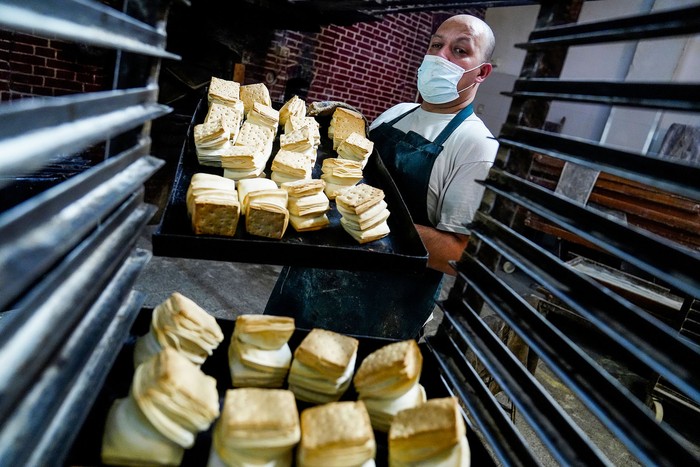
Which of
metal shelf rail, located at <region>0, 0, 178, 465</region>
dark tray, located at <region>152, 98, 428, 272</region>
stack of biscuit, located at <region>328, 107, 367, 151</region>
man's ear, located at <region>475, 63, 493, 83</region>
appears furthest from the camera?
man's ear, located at <region>475, 63, 493, 83</region>

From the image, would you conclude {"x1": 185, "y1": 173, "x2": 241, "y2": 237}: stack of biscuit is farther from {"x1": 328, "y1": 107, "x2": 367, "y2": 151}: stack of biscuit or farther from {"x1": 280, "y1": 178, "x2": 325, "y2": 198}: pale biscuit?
{"x1": 328, "y1": 107, "x2": 367, "y2": 151}: stack of biscuit

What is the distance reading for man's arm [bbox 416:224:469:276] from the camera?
6.54 ft

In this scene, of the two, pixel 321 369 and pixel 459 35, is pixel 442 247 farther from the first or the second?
pixel 459 35

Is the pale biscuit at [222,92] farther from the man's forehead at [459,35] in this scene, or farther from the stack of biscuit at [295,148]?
the man's forehead at [459,35]

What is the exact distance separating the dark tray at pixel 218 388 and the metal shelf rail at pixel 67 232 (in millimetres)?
104

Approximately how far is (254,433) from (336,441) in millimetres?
154

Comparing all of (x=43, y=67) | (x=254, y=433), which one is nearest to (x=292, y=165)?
(x=254, y=433)

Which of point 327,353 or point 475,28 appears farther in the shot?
point 475,28

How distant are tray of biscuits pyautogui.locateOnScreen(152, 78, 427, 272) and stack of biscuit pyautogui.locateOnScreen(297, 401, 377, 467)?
1.93 feet

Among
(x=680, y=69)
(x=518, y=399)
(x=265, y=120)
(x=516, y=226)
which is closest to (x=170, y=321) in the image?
(x=518, y=399)

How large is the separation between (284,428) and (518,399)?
47 cm

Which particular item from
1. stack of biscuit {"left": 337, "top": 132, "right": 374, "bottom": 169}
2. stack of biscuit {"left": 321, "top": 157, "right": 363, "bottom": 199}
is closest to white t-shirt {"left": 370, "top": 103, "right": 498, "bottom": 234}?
stack of biscuit {"left": 337, "top": 132, "right": 374, "bottom": 169}

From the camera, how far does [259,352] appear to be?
3.18 ft

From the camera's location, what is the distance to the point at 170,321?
0.93 meters
